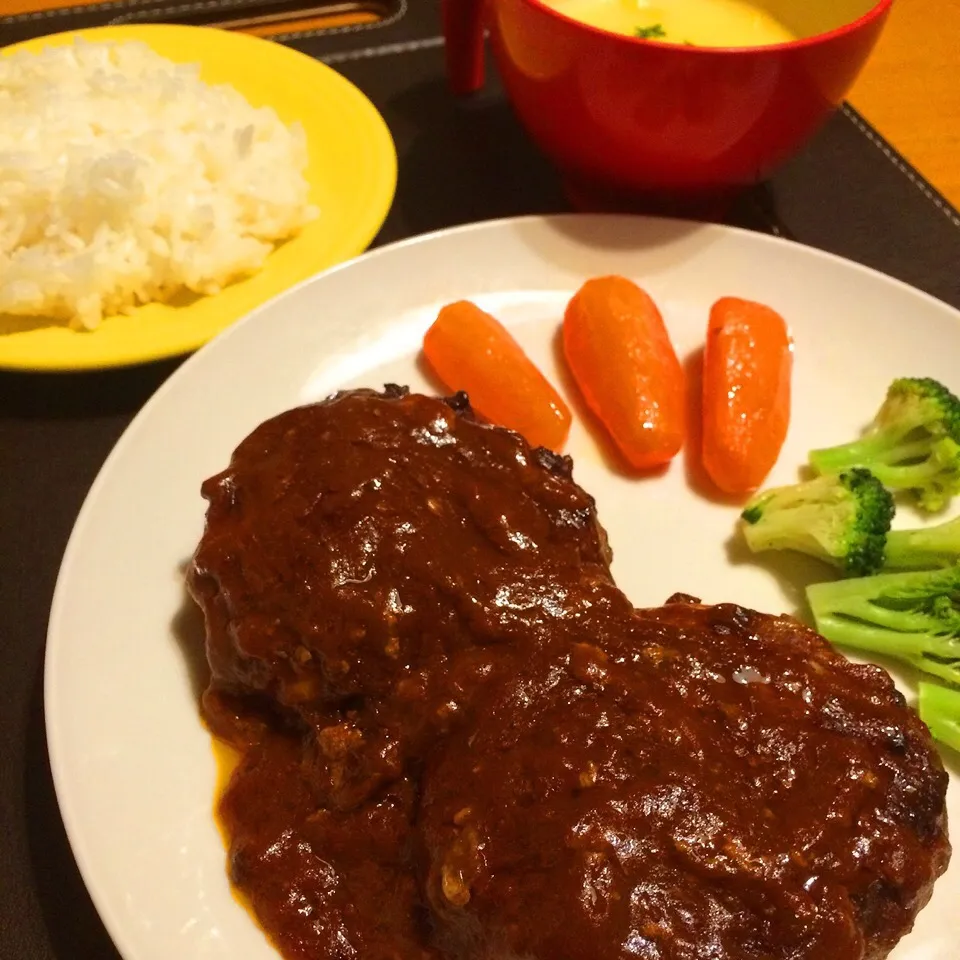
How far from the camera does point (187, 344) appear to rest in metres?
2.80

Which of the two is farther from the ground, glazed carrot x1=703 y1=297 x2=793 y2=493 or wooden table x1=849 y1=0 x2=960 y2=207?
wooden table x1=849 y1=0 x2=960 y2=207

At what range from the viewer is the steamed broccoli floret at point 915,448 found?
96.5 inches

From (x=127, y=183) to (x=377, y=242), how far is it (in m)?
0.85

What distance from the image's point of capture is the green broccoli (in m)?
2.09

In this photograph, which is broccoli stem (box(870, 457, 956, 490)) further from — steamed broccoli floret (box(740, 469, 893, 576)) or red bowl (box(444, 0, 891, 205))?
red bowl (box(444, 0, 891, 205))

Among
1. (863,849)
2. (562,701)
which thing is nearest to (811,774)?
(863,849)

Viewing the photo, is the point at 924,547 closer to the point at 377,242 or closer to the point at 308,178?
the point at 377,242

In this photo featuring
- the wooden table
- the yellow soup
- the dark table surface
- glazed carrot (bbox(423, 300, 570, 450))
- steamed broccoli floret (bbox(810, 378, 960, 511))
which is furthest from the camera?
the wooden table

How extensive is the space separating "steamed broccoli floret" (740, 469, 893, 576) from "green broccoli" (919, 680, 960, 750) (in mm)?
339

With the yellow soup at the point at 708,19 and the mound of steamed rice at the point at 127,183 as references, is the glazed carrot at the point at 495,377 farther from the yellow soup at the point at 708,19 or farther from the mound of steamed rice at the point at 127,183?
the yellow soup at the point at 708,19

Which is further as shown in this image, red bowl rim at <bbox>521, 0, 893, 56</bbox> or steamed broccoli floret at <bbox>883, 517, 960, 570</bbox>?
red bowl rim at <bbox>521, 0, 893, 56</bbox>

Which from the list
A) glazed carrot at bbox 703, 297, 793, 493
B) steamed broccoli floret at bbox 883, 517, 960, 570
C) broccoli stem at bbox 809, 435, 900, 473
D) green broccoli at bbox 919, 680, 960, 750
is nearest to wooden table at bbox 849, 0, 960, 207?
glazed carrot at bbox 703, 297, 793, 493

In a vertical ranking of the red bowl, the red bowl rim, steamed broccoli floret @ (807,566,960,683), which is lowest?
steamed broccoli floret @ (807,566,960,683)

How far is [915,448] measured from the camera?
2.50m
